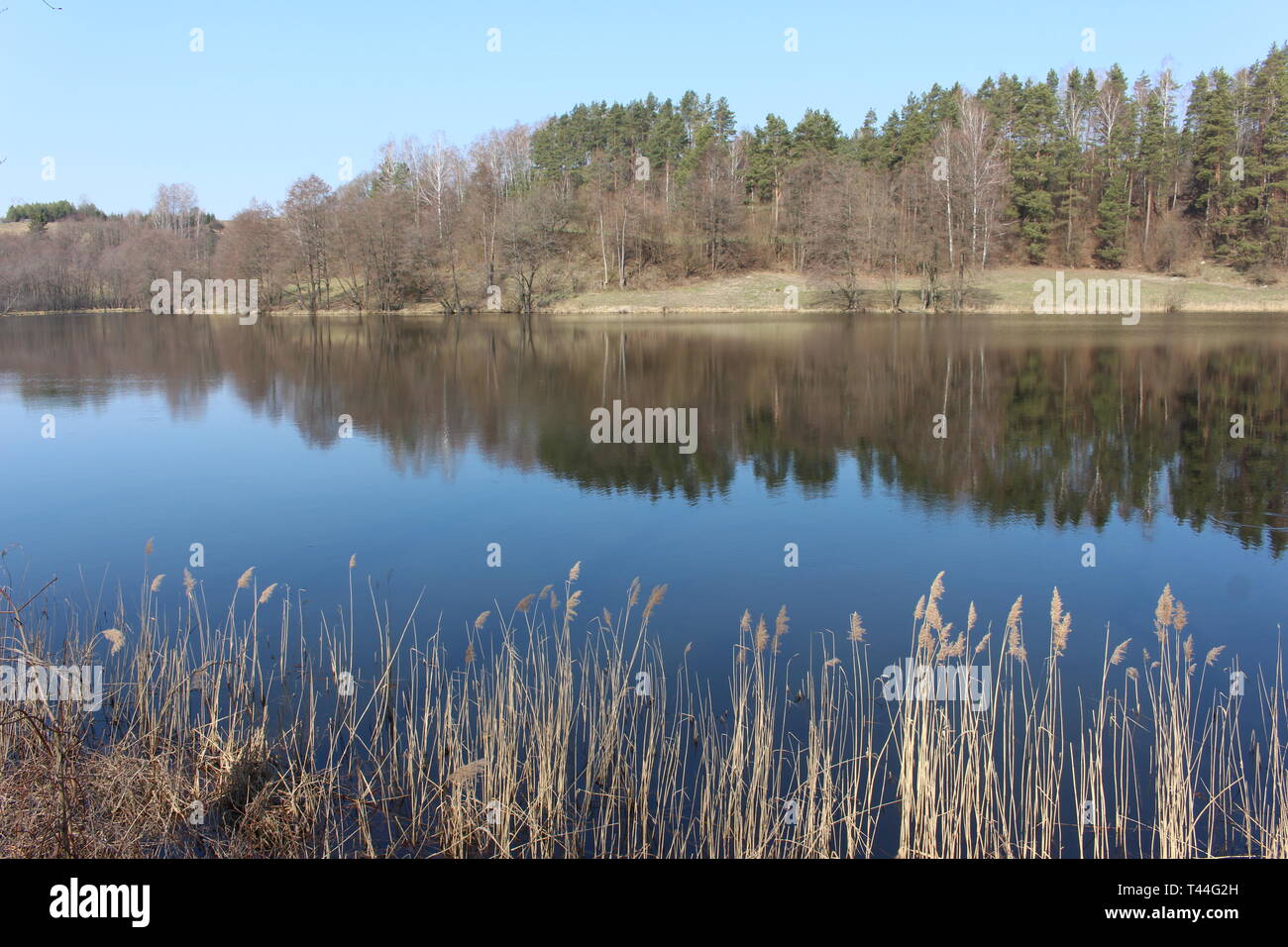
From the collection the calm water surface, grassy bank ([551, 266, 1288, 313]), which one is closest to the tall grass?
the calm water surface

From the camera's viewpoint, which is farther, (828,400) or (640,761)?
(828,400)

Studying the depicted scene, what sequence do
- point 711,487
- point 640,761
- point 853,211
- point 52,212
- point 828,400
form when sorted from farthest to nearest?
point 52,212, point 853,211, point 828,400, point 711,487, point 640,761

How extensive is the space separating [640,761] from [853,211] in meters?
51.3

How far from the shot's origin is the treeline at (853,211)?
2156 inches

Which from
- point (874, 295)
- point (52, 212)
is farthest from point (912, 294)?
point (52, 212)

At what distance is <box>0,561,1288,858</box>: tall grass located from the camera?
491 cm

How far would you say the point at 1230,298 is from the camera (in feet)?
165

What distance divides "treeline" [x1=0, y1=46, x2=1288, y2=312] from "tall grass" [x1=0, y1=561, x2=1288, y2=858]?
4898 centimetres

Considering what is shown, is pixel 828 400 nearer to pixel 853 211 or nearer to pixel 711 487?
pixel 711 487

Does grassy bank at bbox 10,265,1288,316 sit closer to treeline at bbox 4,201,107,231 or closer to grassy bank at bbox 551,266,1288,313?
grassy bank at bbox 551,266,1288,313

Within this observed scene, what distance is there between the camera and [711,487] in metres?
13.5

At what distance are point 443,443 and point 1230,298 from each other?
4826 cm
